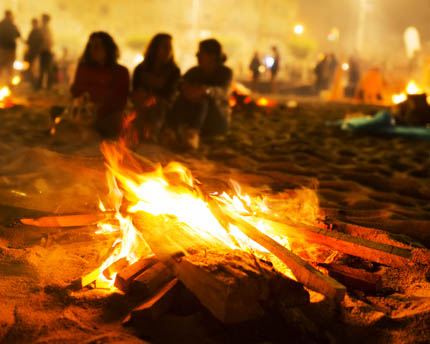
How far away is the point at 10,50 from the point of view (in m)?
10.7

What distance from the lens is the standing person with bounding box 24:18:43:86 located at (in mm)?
11500

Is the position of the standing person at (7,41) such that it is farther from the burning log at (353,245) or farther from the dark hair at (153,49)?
the burning log at (353,245)

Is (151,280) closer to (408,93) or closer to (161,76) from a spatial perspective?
(161,76)

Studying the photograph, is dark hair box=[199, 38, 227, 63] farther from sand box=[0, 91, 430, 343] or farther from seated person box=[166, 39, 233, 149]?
sand box=[0, 91, 430, 343]

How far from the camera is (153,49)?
18.1 ft

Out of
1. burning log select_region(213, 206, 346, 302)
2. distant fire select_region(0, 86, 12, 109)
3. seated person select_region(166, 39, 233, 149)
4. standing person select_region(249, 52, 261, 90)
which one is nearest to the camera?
burning log select_region(213, 206, 346, 302)

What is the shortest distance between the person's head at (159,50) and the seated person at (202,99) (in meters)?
0.43

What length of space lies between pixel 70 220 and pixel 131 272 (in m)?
0.86

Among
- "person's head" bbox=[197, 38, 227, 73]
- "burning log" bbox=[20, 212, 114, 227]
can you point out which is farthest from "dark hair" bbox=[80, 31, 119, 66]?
"burning log" bbox=[20, 212, 114, 227]

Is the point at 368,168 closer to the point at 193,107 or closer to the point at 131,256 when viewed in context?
the point at 193,107

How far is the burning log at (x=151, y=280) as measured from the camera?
6.14 ft

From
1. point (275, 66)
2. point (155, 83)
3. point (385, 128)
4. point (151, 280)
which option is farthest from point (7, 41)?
point (275, 66)

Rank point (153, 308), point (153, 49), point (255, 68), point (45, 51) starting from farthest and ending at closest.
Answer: point (255, 68)
point (45, 51)
point (153, 49)
point (153, 308)

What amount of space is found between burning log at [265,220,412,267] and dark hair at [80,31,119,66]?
4.13 metres
